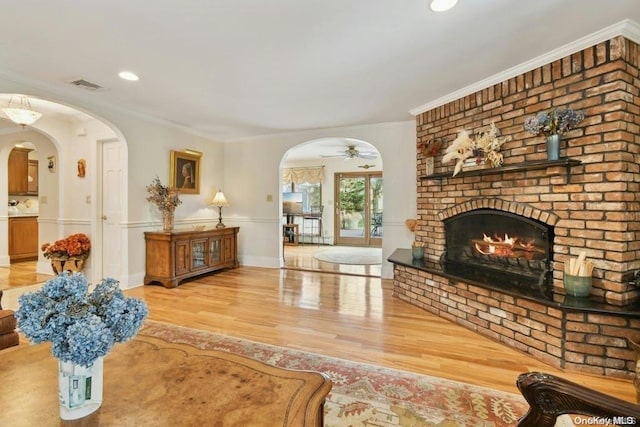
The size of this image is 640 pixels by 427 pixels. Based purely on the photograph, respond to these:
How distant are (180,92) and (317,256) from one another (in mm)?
4400

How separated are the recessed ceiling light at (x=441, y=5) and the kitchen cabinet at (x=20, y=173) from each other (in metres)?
7.91

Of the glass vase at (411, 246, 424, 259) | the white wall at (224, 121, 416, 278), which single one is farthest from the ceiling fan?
the glass vase at (411, 246, 424, 259)

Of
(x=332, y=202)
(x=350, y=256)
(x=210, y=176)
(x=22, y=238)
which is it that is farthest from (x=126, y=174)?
(x=332, y=202)

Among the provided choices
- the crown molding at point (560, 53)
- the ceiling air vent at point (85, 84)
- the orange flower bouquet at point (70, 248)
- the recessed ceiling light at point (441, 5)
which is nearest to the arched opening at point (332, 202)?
the orange flower bouquet at point (70, 248)

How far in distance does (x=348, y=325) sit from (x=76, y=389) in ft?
7.41

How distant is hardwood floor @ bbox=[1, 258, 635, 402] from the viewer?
212cm

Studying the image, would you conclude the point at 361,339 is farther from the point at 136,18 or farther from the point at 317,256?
the point at 317,256

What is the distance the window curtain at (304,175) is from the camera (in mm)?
8820

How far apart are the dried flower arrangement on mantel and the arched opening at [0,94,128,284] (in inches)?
165

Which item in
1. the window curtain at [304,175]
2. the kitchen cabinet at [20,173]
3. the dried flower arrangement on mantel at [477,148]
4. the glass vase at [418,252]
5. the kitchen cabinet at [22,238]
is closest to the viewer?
the dried flower arrangement on mantel at [477,148]

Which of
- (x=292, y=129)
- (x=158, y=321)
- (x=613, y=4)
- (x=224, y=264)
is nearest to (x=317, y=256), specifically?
(x=224, y=264)

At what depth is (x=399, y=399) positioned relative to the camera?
1.75 meters

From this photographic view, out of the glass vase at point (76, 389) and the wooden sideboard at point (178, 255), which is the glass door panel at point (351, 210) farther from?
Answer: the glass vase at point (76, 389)

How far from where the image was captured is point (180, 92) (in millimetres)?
3395
